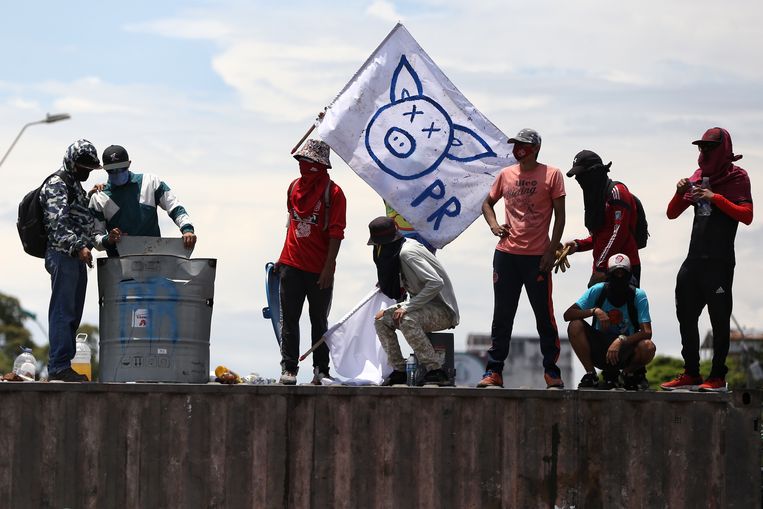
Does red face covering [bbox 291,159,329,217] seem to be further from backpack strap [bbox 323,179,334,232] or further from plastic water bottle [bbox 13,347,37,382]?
plastic water bottle [bbox 13,347,37,382]

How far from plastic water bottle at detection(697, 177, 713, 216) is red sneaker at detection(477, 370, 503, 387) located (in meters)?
2.11

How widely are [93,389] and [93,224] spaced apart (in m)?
1.64

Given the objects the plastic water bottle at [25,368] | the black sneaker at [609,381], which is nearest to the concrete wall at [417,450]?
the black sneaker at [609,381]

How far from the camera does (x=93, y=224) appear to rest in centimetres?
1212

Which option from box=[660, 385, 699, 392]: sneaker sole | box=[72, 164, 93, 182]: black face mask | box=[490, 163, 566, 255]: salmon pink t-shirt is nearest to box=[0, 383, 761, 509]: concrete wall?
box=[660, 385, 699, 392]: sneaker sole

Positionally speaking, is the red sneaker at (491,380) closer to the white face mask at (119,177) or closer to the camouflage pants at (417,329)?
the camouflage pants at (417,329)

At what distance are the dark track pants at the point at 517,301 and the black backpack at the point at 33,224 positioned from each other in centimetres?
364

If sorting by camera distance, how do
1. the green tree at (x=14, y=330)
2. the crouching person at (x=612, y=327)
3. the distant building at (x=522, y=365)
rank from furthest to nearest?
the distant building at (x=522, y=365) → the green tree at (x=14, y=330) → the crouching person at (x=612, y=327)

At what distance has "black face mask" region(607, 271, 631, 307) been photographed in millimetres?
11352

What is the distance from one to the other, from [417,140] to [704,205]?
2.79m

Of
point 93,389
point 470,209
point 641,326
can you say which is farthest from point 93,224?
point 641,326

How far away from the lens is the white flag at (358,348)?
483 inches

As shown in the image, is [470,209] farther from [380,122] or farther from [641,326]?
[641,326]

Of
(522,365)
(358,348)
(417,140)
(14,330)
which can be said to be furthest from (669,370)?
(358,348)
